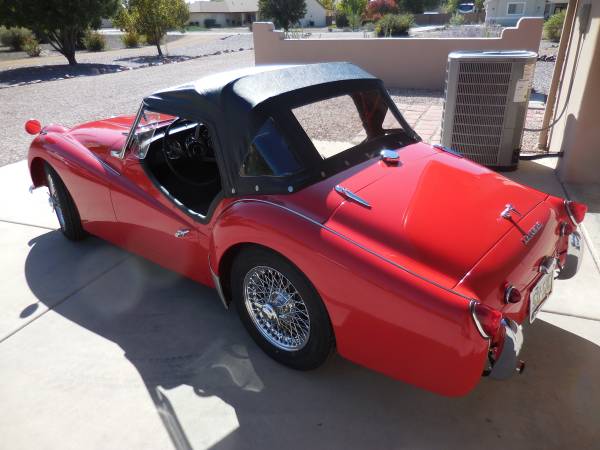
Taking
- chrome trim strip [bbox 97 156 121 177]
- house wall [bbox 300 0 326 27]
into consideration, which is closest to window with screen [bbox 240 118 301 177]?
chrome trim strip [bbox 97 156 121 177]

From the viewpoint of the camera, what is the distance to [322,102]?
2.88 metres

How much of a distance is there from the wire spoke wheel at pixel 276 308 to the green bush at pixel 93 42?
103ft

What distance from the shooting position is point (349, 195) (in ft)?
7.86

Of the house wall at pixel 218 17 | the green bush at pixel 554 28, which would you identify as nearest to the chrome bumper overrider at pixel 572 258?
the green bush at pixel 554 28

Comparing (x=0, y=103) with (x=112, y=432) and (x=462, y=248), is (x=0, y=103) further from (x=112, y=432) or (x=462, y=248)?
(x=462, y=248)

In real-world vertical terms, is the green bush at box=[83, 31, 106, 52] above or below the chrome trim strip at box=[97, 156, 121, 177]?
above

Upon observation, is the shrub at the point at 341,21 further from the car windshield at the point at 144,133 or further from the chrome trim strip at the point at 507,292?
the chrome trim strip at the point at 507,292

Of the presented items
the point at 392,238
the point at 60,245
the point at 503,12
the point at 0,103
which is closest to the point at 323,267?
the point at 392,238

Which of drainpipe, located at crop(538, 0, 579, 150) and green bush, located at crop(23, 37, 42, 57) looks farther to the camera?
green bush, located at crop(23, 37, 42, 57)

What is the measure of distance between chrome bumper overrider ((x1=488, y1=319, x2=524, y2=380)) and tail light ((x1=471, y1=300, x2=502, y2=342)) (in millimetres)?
152

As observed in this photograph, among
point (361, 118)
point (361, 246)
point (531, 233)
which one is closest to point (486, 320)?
point (361, 246)

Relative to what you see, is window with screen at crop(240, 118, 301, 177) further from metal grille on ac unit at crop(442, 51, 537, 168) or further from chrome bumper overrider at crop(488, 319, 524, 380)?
metal grille on ac unit at crop(442, 51, 537, 168)

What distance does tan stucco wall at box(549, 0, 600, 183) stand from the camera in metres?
4.61

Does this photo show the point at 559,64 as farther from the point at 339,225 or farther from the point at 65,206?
the point at 65,206
